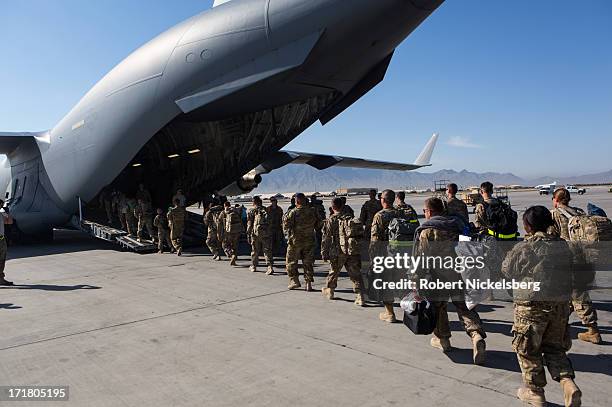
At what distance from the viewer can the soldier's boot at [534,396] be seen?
304 cm

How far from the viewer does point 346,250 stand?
6207 mm

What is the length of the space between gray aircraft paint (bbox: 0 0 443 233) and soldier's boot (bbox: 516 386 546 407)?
623 cm

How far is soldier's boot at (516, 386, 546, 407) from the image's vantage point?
9.98 feet

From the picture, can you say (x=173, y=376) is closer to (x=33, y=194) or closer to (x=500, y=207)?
(x=500, y=207)

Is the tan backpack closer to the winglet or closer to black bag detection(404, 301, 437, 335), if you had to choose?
black bag detection(404, 301, 437, 335)

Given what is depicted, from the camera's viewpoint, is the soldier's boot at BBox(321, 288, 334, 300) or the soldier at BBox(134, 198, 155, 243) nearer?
the soldier's boot at BBox(321, 288, 334, 300)

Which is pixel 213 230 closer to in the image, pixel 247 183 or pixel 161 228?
pixel 161 228

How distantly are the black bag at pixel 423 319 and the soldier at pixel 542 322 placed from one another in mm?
797

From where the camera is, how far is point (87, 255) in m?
12.0

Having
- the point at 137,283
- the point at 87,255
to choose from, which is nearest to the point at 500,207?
the point at 137,283

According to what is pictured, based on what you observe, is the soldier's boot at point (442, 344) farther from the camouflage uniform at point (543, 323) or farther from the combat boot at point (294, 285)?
the combat boot at point (294, 285)

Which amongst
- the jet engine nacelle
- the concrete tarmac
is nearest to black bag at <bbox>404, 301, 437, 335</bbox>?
the concrete tarmac

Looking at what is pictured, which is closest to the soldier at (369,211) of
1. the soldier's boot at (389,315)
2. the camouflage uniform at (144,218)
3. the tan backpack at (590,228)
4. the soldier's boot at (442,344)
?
the soldier's boot at (389,315)

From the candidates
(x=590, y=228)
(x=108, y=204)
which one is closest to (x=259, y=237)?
(x=590, y=228)
